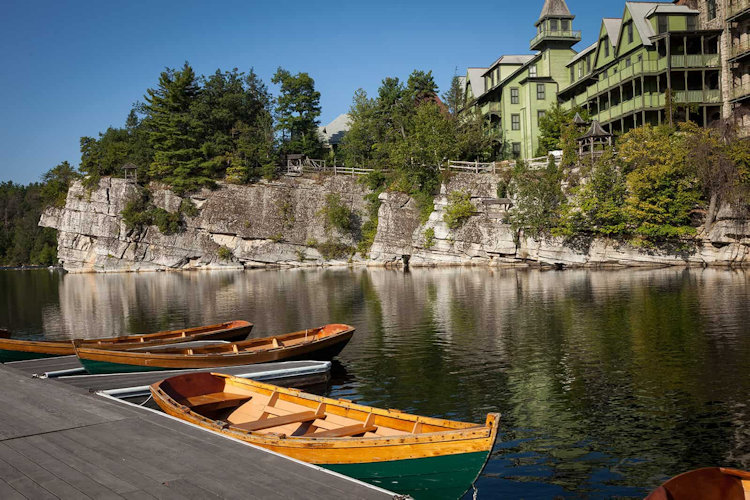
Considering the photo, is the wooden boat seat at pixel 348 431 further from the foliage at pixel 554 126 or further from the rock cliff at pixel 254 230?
the foliage at pixel 554 126

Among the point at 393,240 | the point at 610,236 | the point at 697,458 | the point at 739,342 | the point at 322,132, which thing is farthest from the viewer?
the point at 322,132

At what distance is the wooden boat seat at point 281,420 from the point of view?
9.51m

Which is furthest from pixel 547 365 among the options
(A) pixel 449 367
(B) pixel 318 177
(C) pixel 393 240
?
(B) pixel 318 177

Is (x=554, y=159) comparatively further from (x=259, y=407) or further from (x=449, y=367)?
(x=259, y=407)

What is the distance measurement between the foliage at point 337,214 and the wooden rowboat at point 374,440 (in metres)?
62.7

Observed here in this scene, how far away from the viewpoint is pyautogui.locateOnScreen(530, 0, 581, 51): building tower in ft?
214

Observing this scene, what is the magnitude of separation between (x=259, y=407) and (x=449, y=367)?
26.4 feet

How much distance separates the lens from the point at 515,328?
23.9m

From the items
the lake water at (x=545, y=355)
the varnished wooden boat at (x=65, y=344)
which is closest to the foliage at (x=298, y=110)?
the lake water at (x=545, y=355)

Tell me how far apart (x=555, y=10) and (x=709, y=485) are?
6800 cm

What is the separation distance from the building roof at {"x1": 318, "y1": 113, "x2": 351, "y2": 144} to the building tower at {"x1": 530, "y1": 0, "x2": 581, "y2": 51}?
35.1 metres

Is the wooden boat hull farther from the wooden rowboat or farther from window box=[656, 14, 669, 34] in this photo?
window box=[656, 14, 669, 34]

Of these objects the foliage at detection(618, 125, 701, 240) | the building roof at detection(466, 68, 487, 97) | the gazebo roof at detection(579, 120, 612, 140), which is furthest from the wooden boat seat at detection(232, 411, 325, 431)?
the building roof at detection(466, 68, 487, 97)

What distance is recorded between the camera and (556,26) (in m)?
65.9
